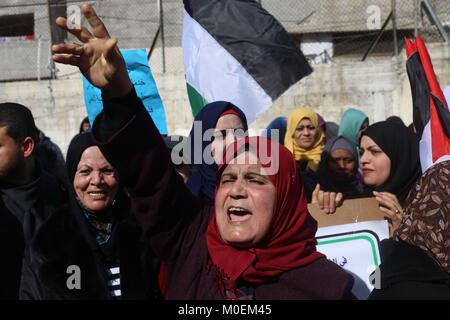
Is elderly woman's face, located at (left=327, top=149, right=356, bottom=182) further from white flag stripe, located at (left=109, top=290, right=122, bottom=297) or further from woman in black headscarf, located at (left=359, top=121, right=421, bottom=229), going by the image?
white flag stripe, located at (left=109, top=290, right=122, bottom=297)

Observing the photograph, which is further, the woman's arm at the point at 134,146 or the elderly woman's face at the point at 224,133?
the elderly woman's face at the point at 224,133

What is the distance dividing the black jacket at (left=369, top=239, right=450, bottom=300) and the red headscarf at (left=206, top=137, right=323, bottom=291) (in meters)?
0.28

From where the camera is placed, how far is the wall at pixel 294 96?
8.27 metres

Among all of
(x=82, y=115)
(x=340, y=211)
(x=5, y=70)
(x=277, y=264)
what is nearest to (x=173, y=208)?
(x=277, y=264)

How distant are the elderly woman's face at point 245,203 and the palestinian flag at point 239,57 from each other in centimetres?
155

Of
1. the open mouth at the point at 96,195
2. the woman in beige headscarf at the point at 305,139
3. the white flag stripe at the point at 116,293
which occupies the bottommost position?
the white flag stripe at the point at 116,293

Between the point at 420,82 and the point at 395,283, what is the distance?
1.68 m

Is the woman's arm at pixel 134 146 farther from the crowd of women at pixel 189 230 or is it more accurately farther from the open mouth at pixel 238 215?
the open mouth at pixel 238 215

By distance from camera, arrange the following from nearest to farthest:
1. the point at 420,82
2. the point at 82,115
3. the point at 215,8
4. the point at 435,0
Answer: the point at 420,82 < the point at 215,8 < the point at 82,115 < the point at 435,0

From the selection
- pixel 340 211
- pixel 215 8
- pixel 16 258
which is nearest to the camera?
pixel 16 258

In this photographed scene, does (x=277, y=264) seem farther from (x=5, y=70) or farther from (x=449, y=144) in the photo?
(x=5, y=70)

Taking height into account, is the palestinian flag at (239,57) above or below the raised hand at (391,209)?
above

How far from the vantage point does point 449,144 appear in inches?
102

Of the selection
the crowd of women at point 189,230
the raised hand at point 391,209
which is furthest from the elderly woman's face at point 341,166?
the crowd of women at point 189,230
